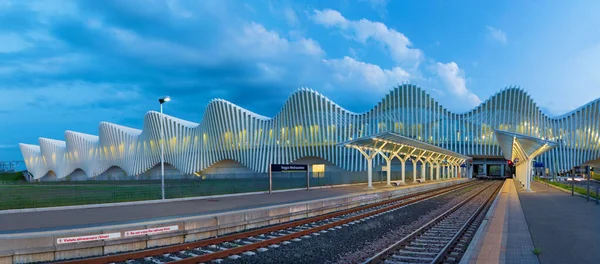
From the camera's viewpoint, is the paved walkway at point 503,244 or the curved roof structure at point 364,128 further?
the curved roof structure at point 364,128

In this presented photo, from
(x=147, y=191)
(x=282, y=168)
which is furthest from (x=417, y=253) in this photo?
(x=147, y=191)

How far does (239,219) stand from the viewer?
14.3 metres

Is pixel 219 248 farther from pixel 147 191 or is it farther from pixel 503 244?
pixel 147 191

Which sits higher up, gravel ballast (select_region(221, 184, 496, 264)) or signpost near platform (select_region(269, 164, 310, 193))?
signpost near platform (select_region(269, 164, 310, 193))

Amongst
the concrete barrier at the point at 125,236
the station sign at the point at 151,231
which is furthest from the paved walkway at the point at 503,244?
the station sign at the point at 151,231

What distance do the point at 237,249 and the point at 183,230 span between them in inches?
101

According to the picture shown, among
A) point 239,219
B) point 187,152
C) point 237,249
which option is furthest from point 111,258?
point 187,152

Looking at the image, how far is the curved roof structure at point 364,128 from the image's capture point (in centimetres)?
7356

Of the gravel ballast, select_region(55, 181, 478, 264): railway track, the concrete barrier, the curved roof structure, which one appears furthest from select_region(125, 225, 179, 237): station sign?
the curved roof structure

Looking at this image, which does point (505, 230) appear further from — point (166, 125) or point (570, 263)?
point (166, 125)

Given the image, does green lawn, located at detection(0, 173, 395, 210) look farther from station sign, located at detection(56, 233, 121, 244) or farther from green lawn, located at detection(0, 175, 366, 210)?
station sign, located at detection(56, 233, 121, 244)

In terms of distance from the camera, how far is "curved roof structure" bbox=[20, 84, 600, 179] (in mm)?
73562

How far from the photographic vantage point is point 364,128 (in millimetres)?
73438

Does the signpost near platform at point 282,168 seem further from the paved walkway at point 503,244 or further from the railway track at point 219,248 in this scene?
the paved walkway at point 503,244
